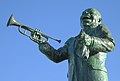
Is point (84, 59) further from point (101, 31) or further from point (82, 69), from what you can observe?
point (101, 31)

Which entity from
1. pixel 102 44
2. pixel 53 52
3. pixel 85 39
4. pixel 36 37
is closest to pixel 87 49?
pixel 85 39

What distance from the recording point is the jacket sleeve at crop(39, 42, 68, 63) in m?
9.30

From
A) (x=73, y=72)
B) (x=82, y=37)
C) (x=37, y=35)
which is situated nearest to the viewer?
(x=82, y=37)

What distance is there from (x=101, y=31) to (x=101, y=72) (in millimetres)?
943

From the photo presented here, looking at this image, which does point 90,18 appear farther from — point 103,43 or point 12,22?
point 12,22

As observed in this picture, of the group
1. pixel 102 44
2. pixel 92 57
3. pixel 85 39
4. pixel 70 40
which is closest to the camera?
pixel 85 39

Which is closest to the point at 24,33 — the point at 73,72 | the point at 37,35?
the point at 37,35

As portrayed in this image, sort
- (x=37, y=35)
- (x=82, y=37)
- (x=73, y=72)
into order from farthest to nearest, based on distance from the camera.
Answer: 1. (x=37, y=35)
2. (x=73, y=72)
3. (x=82, y=37)

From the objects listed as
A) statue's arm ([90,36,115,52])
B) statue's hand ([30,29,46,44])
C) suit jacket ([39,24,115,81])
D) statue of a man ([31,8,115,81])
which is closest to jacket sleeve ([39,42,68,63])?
statue of a man ([31,8,115,81])

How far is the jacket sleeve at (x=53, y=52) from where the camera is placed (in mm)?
9297

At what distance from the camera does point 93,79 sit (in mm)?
8562

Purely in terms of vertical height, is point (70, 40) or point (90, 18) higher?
point (90, 18)

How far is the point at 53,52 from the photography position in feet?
30.7

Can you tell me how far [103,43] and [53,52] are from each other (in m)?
1.36
